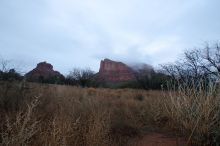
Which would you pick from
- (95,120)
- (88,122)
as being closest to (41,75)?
(88,122)

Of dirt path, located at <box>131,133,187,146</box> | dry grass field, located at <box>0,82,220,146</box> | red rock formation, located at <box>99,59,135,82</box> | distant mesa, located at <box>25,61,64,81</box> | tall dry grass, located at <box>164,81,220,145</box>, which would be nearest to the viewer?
dry grass field, located at <box>0,82,220,146</box>

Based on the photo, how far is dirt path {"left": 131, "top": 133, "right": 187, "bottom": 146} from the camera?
6395 millimetres

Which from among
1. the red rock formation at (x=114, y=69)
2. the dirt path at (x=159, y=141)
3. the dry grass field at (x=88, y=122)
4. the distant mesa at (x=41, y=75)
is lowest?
the dirt path at (x=159, y=141)

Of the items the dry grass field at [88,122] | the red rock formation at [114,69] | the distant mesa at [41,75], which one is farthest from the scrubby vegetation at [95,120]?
the red rock formation at [114,69]

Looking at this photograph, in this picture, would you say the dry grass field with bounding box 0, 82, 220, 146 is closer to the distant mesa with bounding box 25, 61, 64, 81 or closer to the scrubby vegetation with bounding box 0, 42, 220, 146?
the scrubby vegetation with bounding box 0, 42, 220, 146

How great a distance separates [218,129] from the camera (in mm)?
6020

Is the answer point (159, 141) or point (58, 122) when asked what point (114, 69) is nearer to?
point (159, 141)

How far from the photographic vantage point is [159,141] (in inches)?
266

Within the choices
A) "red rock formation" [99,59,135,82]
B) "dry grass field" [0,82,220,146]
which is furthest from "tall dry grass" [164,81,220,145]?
"red rock formation" [99,59,135,82]

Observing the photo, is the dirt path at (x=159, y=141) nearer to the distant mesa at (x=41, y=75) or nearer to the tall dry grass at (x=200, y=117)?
the tall dry grass at (x=200, y=117)

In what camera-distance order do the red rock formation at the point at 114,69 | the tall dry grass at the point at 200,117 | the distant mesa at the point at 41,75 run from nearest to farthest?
the tall dry grass at the point at 200,117, the distant mesa at the point at 41,75, the red rock formation at the point at 114,69

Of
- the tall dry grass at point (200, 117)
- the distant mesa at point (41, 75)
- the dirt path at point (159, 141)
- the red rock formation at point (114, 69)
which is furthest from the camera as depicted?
the red rock formation at point (114, 69)

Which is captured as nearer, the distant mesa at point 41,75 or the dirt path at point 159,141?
the dirt path at point 159,141

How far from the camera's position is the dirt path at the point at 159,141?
639 cm
